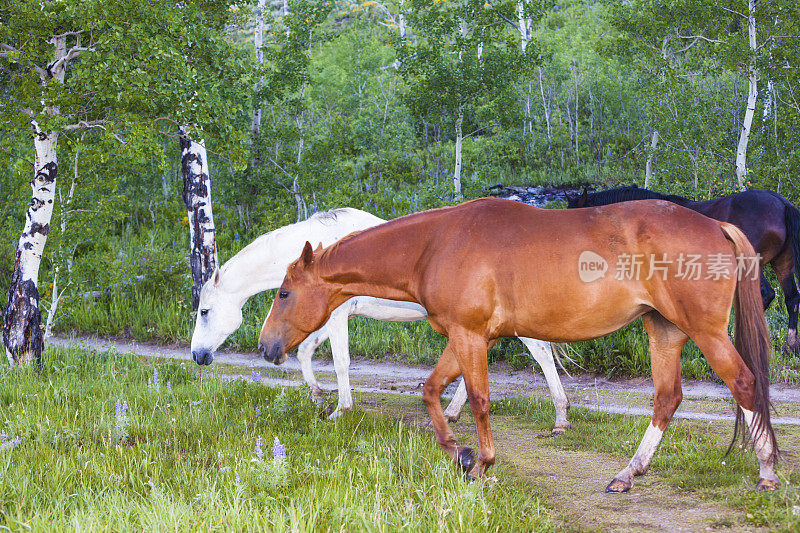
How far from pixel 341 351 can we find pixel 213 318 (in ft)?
4.48

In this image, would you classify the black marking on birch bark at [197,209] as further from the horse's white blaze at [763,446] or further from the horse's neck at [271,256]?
the horse's white blaze at [763,446]

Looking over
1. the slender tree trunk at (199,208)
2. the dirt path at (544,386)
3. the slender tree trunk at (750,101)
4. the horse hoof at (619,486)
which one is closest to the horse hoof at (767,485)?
the horse hoof at (619,486)

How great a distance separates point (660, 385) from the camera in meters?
4.50

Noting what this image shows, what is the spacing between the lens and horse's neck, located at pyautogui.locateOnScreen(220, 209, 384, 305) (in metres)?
6.62

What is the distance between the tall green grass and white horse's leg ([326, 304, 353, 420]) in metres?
0.38

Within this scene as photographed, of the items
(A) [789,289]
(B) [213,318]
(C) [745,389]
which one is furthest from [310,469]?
(A) [789,289]

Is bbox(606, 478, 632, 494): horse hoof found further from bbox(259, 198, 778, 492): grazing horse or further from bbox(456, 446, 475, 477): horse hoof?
bbox(456, 446, 475, 477): horse hoof

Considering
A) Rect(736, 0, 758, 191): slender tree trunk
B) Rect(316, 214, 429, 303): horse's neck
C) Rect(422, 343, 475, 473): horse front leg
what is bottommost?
Rect(422, 343, 475, 473): horse front leg

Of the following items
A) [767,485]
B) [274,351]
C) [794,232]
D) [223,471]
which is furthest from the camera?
[794,232]

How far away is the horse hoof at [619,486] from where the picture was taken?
423 centimetres

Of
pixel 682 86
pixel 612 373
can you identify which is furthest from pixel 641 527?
pixel 682 86

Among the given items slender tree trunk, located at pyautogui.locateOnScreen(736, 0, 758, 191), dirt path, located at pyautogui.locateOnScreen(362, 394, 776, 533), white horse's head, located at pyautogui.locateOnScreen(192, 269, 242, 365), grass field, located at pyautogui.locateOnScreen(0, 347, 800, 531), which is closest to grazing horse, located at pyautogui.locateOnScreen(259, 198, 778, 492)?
dirt path, located at pyautogui.locateOnScreen(362, 394, 776, 533)

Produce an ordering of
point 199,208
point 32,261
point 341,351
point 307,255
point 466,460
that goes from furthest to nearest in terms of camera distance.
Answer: point 199,208 < point 32,261 < point 341,351 < point 307,255 < point 466,460

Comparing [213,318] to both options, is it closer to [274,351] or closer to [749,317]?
[274,351]
